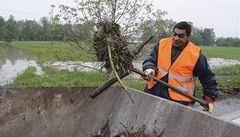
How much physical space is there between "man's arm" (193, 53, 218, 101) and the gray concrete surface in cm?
66

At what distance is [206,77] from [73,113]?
137cm

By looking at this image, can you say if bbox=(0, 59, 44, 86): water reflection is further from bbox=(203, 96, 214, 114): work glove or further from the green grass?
the green grass

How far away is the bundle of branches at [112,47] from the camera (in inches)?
112

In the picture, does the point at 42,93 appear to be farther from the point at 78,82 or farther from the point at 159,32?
the point at 78,82

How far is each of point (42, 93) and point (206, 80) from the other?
63.9 inches

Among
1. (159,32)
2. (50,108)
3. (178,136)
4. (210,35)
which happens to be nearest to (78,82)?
(159,32)

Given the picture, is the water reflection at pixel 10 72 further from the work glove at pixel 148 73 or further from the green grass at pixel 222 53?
the green grass at pixel 222 53

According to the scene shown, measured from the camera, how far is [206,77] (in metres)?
3.46

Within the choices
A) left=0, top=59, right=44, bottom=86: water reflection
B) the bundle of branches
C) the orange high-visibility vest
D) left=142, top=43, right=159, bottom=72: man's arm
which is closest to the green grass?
left=0, top=59, right=44, bottom=86: water reflection

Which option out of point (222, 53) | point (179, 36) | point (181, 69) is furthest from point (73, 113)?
point (222, 53)

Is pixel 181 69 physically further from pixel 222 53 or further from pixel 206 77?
pixel 222 53

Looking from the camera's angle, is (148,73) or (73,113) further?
(73,113)

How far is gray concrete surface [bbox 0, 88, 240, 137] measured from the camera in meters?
3.15

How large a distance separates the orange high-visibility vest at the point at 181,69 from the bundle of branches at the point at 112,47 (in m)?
0.68
